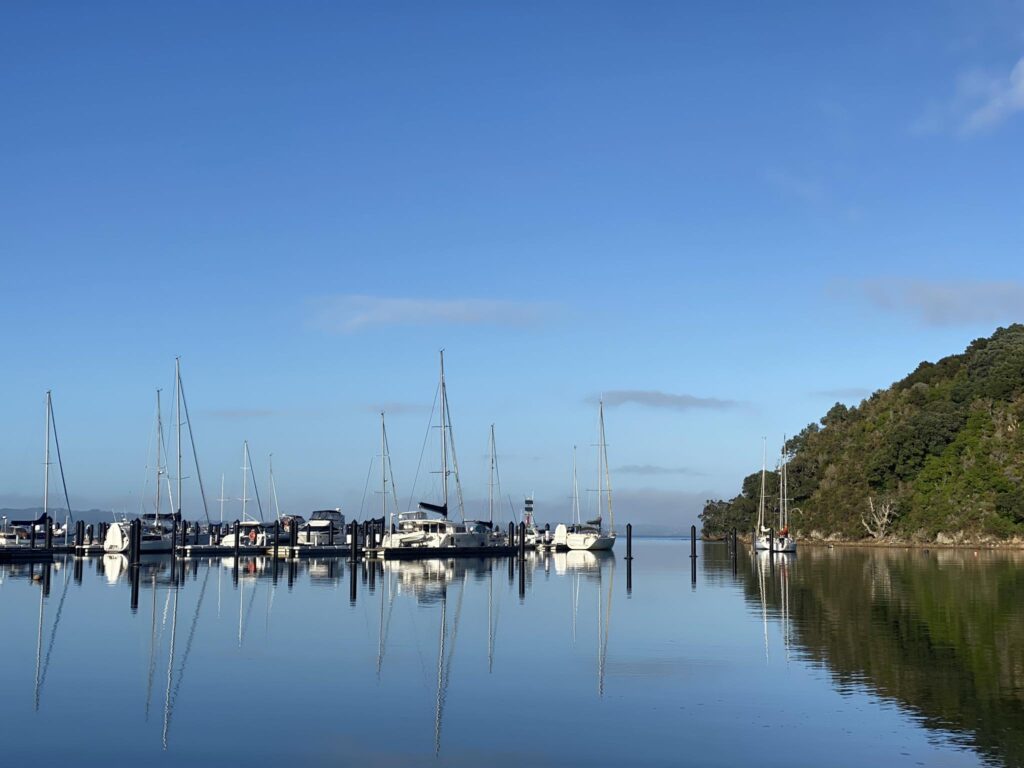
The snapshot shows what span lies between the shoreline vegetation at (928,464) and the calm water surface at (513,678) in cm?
8569

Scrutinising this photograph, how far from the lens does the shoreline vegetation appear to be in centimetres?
13325

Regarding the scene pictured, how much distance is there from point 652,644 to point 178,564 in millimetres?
57735

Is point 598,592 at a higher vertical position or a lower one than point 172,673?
higher

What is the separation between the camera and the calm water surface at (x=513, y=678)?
1875cm

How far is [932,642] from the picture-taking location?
32062 millimetres

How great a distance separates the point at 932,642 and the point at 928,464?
4760 inches

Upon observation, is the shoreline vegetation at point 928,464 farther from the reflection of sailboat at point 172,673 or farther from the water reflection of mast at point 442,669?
the reflection of sailboat at point 172,673

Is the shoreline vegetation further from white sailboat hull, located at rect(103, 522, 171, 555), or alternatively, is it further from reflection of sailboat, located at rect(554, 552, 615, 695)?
white sailboat hull, located at rect(103, 522, 171, 555)

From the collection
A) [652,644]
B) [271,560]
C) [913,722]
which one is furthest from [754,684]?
[271,560]

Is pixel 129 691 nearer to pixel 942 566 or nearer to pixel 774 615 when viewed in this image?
pixel 774 615

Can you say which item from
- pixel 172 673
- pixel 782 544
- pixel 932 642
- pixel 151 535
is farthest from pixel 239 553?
Result: pixel 932 642

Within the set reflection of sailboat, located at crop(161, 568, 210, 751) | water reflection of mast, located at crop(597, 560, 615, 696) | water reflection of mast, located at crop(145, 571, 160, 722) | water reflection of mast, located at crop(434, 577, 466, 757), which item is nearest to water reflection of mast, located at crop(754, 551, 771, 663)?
water reflection of mast, located at crop(597, 560, 615, 696)

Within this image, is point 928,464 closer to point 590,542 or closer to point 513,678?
point 590,542

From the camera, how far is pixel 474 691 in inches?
976
